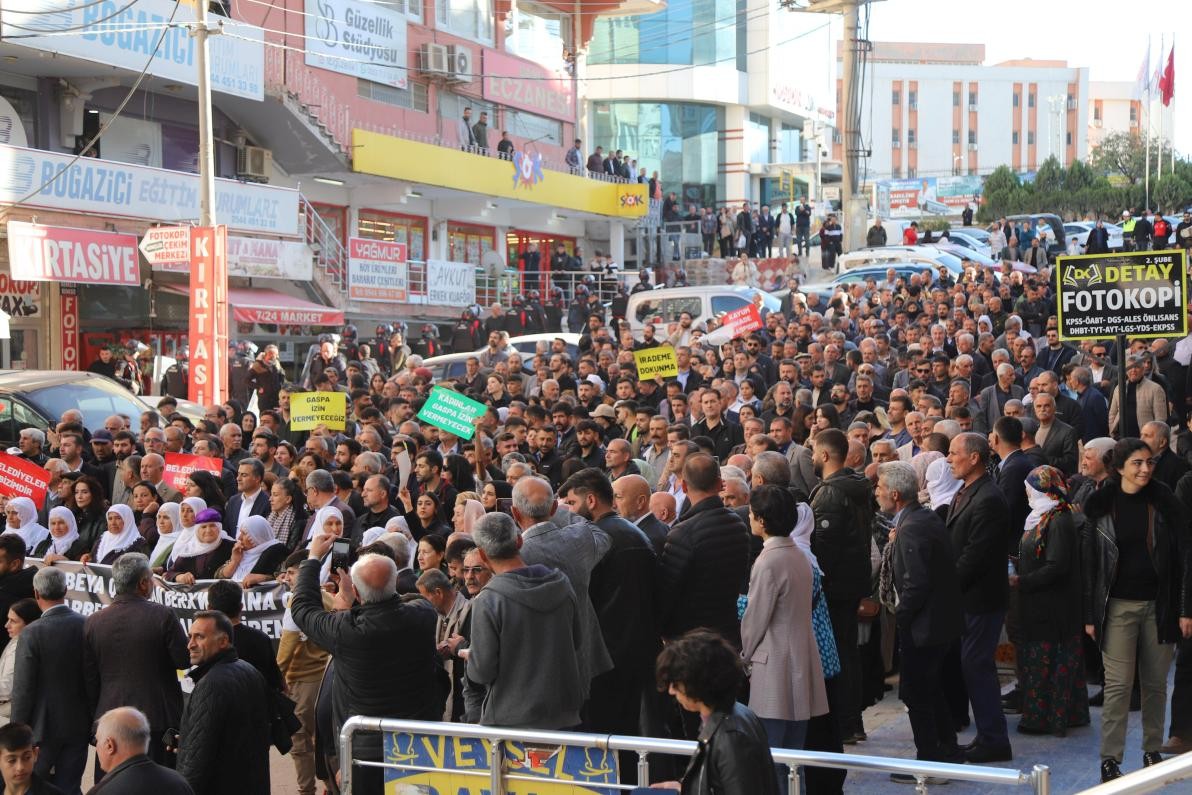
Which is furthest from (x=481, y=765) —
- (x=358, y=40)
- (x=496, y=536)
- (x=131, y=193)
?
(x=358, y=40)

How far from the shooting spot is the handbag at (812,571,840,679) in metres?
7.69

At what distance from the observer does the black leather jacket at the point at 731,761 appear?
4.91 m

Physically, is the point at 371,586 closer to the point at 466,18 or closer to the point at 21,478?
the point at 21,478

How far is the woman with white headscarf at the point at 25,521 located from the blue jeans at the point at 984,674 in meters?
7.26

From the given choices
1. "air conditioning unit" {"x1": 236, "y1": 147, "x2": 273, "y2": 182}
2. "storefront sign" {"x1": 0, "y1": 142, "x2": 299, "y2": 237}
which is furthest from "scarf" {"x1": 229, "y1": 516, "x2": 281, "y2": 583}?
"air conditioning unit" {"x1": 236, "y1": 147, "x2": 273, "y2": 182}

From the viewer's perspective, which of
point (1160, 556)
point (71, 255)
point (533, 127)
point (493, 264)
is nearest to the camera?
point (1160, 556)

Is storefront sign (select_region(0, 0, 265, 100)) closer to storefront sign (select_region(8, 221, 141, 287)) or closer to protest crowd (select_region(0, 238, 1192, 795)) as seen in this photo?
storefront sign (select_region(8, 221, 141, 287))

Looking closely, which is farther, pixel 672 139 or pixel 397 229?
pixel 672 139

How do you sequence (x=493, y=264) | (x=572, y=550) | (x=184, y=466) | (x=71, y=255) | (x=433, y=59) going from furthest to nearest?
(x=433, y=59), (x=493, y=264), (x=71, y=255), (x=184, y=466), (x=572, y=550)

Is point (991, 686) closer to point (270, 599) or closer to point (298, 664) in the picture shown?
point (298, 664)

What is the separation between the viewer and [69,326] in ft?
91.4

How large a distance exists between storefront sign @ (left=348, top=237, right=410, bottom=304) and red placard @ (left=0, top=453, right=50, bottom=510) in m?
21.0

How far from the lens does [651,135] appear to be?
6347 centimetres

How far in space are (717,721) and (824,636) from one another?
279 centimetres
